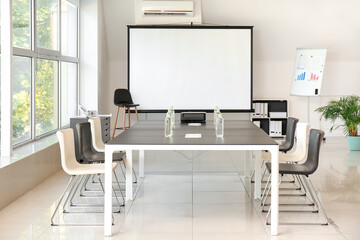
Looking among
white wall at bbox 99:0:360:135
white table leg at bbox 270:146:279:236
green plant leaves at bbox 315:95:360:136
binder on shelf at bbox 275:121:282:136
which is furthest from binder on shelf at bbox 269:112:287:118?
white table leg at bbox 270:146:279:236

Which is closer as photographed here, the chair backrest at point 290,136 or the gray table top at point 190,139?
the gray table top at point 190,139

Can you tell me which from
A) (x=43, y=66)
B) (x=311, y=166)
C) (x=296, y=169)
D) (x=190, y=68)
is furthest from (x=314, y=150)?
(x=190, y=68)

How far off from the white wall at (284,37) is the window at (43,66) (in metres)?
1.51

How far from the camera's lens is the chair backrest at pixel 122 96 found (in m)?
9.45

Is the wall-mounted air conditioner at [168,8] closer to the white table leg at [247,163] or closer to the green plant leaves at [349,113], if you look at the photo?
the green plant leaves at [349,113]

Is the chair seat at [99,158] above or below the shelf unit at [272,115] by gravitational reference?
below

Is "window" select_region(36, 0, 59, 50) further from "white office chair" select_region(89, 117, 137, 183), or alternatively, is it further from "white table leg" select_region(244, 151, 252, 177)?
"white table leg" select_region(244, 151, 252, 177)

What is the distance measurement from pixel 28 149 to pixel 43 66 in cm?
170

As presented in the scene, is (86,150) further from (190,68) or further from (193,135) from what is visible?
(190,68)

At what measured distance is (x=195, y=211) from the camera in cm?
460

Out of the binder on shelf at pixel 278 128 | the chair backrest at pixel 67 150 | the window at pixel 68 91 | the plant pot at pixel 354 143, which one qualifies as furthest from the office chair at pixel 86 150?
the binder on shelf at pixel 278 128

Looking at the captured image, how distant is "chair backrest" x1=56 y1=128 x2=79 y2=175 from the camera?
4.23 metres

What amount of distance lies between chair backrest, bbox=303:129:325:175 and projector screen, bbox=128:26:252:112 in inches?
213

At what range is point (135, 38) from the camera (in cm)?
981
